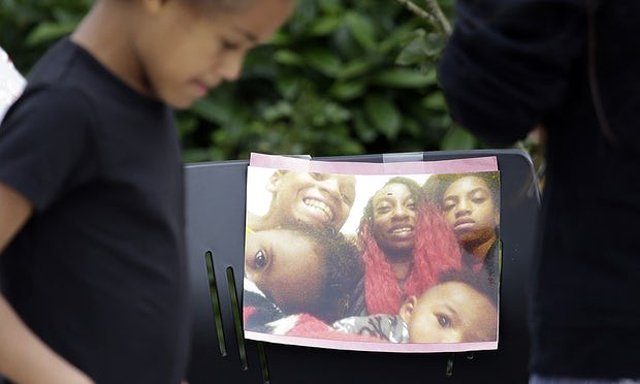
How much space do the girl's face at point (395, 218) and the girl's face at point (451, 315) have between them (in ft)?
0.35

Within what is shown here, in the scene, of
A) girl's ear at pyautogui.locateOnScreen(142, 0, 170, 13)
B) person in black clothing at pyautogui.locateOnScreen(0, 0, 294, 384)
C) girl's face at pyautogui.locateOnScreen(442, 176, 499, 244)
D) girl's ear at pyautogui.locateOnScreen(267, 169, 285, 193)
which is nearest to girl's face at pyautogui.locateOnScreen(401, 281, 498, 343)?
girl's face at pyautogui.locateOnScreen(442, 176, 499, 244)

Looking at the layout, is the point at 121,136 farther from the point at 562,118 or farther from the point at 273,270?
the point at 273,270

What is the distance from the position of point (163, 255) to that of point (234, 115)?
3468 millimetres

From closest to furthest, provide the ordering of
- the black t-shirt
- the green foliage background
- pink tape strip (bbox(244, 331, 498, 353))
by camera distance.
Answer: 1. the black t-shirt
2. pink tape strip (bbox(244, 331, 498, 353))
3. the green foliage background

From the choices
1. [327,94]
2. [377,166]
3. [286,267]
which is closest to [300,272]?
[286,267]

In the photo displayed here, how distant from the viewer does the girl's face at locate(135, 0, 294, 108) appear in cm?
182

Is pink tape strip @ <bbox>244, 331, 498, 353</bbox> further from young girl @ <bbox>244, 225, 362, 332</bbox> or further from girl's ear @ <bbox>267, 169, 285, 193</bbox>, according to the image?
girl's ear @ <bbox>267, 169, 285, 193</bbox>

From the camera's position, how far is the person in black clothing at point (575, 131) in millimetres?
1836

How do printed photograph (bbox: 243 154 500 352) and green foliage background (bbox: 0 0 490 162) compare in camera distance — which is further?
green foliage background (bbox: 0 0 490 162)

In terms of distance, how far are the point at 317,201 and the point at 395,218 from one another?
0.51 feet

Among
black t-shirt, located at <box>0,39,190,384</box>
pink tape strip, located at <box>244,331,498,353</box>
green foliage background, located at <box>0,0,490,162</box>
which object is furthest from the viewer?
green foliage background, located at <box>0,0,490,162</box>

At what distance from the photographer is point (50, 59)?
6.08 ft

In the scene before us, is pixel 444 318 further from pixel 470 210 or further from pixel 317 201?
pixel 317 201

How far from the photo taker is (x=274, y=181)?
108 inches
